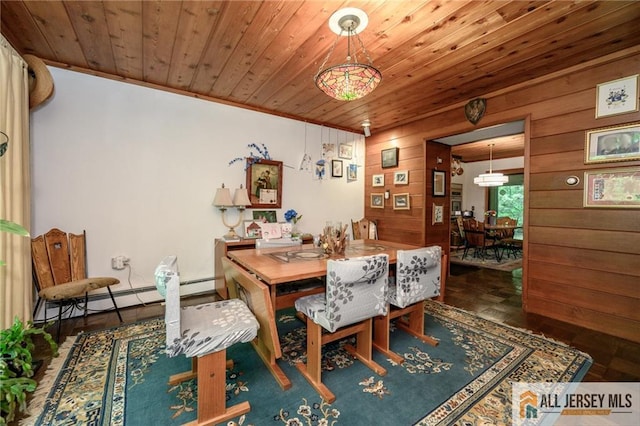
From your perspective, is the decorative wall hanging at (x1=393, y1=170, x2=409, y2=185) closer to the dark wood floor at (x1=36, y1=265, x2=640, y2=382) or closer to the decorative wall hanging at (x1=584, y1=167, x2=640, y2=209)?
the dark wood floor at (x1=36, y1=265, x2=640, y2=382)

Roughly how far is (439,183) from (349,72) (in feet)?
10.0

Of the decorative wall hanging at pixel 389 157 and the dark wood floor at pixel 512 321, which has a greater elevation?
the decorative wall hanging at pixel 389 157

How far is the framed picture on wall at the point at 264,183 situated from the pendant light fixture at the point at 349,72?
2.01 meters

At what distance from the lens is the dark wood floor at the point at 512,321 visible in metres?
1.98

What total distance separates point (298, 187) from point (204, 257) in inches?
68.9

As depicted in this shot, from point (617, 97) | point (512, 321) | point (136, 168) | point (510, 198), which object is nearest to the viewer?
point (617, 97)

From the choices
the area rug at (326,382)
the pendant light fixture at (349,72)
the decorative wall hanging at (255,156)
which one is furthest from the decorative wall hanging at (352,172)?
the area rug at (326,382)

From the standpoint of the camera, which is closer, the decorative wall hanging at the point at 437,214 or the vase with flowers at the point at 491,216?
the decorative wall hanging at the point at 437,214

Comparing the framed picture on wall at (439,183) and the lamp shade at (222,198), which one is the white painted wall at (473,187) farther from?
the lamp shade at (222,198)

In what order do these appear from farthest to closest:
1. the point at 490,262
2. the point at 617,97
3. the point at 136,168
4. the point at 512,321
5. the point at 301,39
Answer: the point at 490,262 → the point at 136,168 → the point at 512,321 → the point at 617,97 → the point at 301,39

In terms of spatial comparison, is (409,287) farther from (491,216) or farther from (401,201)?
(491,216)

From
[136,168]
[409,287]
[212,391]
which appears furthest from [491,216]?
[136,168]

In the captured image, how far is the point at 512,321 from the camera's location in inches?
107

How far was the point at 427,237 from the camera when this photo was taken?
13.7 ft
